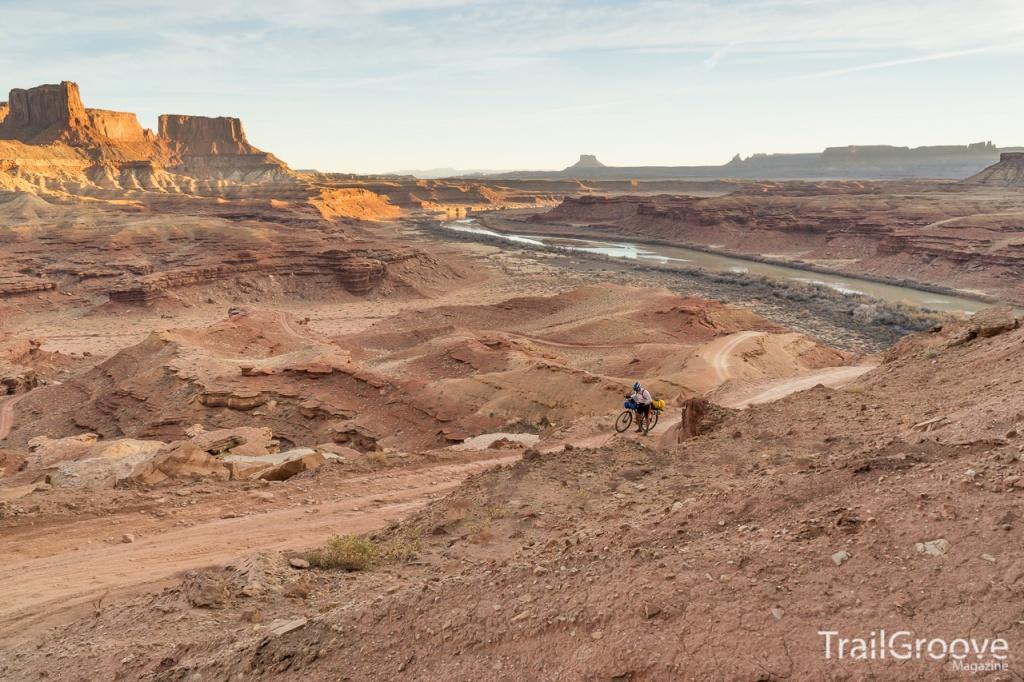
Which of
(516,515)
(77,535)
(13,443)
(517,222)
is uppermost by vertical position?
(517,222)

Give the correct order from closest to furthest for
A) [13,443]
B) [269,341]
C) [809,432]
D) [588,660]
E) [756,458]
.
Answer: [588,660] → [756,458] → [809,432] → [13,443] → [269,341]

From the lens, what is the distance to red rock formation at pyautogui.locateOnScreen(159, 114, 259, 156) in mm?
150750

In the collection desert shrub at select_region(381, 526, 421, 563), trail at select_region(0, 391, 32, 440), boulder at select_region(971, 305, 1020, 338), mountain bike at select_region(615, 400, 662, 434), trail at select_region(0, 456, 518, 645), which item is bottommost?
trail at select_region(0, 391, 32, 440)

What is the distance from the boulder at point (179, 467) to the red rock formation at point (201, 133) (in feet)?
522

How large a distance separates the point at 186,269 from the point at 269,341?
2394 centimetres

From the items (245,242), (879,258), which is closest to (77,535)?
(245,242)

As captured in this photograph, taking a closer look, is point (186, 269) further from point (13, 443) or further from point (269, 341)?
point (13, 443)

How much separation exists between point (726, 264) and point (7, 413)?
65.6m

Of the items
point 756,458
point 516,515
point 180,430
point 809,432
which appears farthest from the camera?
point 180,430

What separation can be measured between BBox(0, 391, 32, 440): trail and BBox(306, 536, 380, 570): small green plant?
65.4 ft

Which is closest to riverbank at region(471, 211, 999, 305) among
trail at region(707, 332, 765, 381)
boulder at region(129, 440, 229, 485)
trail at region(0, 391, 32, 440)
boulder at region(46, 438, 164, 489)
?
trail at region(707, 332, 765, 381)

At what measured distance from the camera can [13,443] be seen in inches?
830

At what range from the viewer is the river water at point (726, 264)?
1996 inches

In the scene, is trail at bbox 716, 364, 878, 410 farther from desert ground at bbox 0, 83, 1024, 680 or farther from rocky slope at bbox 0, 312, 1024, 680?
rocky slope at bbox 0, 312, 1024, 680
